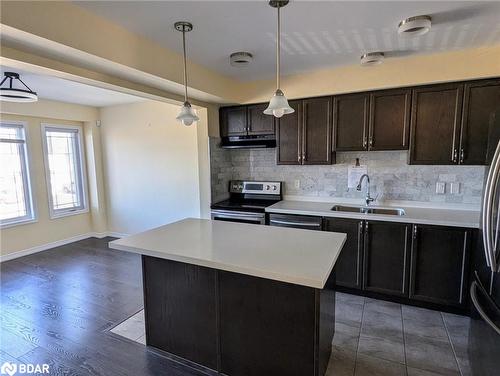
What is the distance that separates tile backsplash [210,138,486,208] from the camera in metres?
3.00

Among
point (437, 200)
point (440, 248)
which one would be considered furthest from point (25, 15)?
point (437, 200)

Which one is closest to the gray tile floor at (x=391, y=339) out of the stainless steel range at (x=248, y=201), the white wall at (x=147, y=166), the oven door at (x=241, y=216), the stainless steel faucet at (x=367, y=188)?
the stainless steel faucet at (x=367, y=188)

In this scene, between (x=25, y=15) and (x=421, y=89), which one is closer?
(x=25, y=15)

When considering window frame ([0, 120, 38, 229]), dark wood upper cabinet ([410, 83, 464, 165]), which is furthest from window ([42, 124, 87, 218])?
dark wood upper cabinet ([410, 83, 464, 165])

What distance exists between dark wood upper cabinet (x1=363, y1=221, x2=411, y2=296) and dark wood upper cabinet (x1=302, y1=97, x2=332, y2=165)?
3.16ft

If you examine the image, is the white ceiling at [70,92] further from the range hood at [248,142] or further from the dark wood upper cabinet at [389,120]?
the dark wood upper cabinet at [389,120]

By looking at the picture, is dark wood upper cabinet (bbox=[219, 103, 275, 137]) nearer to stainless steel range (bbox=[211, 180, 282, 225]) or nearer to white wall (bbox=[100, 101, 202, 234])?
white wall (bbox=[100, 101, 202, 234])

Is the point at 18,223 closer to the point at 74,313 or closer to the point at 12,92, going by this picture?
the point at 12,92

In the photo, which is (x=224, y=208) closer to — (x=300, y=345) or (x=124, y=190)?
(x=300, y=345)

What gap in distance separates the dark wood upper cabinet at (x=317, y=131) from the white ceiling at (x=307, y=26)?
1.86 ft

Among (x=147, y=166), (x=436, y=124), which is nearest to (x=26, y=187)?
(x=147, y=166)

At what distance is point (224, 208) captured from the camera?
11.8ft

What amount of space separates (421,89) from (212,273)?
8.86 feet

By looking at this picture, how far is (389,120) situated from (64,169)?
536 cm
